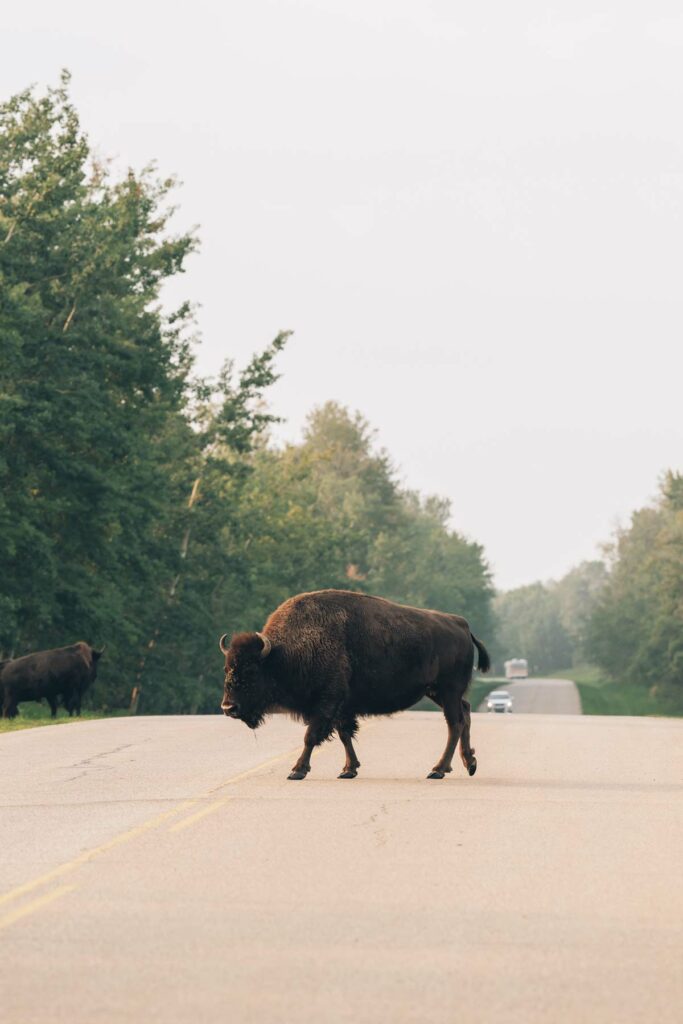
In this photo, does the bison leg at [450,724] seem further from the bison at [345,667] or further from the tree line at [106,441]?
the tree line at [106,441]

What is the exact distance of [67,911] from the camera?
8.82 m

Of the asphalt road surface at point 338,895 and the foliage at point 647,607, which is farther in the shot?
the foliage at point 647,607

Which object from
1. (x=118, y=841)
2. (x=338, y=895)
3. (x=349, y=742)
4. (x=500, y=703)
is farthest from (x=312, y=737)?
(x=500, y=703)

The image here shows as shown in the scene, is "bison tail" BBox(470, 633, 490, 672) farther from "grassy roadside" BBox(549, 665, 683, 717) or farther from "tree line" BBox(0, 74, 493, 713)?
"grassy roadside" BBox(549, 665, 683, 717)

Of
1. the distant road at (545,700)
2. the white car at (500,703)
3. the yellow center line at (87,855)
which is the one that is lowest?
the yellow center line at (87,855)

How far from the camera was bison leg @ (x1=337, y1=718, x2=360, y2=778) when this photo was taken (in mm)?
16797

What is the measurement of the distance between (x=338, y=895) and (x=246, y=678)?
22.3 ft

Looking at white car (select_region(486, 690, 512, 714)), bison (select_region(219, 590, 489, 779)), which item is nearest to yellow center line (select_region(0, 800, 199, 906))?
bison (select_region(219, 590, 489, 779))

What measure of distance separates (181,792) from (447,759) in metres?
2.96

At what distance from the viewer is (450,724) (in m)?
17.0

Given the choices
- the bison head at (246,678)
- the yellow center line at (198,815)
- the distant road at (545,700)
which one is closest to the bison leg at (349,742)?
the bison head at (246,678)

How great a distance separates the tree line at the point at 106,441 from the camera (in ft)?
155

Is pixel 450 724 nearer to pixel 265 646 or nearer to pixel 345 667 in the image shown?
pixel 345 667

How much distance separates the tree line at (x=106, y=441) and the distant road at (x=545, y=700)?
34347 mm
